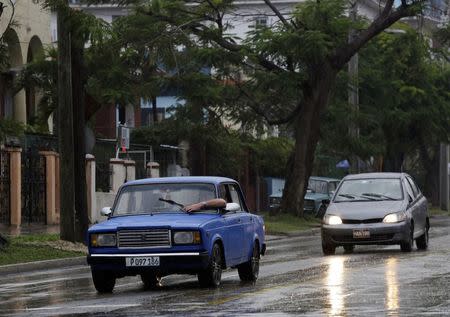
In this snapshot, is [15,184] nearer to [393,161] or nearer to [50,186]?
[50,186]

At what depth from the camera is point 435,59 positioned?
61.4 meters

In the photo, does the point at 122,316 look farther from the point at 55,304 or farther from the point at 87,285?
the point at 87,285

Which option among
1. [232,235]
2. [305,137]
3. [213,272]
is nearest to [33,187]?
[305,137]

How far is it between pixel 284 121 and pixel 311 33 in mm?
6183

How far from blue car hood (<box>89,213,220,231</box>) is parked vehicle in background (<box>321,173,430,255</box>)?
8010 mm

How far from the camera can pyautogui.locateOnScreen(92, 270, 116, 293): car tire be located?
54.9ft

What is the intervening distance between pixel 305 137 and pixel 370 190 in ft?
60.2

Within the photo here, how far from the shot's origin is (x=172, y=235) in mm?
16422

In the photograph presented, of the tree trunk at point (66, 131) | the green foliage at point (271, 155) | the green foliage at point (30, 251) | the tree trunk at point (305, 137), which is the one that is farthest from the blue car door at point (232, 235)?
the green foliage at point (271, 155)

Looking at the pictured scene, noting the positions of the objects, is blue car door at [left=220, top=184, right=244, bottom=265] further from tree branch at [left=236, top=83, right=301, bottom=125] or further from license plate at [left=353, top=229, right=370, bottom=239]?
tree branch at [left=236, top=83, right=301, bottom=125]

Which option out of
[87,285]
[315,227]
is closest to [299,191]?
[315,227]

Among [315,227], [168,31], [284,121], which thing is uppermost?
[168,31]

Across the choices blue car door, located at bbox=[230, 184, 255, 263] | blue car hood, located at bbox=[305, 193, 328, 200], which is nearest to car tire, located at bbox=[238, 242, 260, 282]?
blue car door, located at bbox=[230, 184, 255, 263]

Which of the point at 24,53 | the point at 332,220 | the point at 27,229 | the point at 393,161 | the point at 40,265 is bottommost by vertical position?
the point at 40,265
